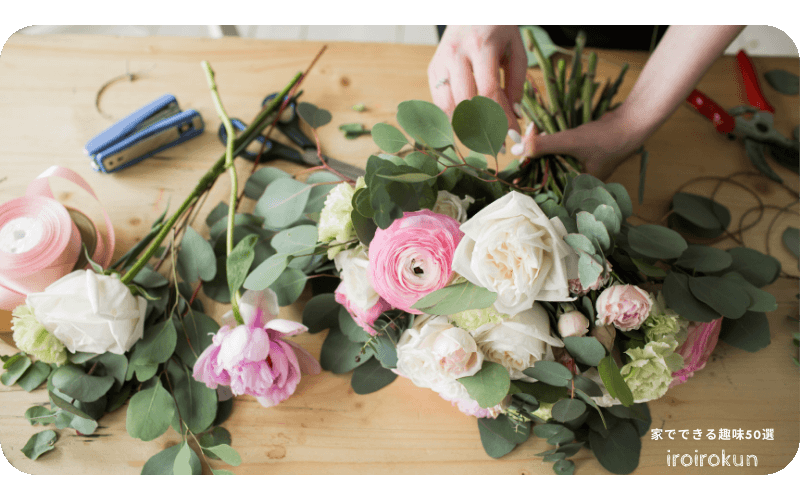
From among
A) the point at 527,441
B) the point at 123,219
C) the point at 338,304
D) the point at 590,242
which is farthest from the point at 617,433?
the point at 123,219

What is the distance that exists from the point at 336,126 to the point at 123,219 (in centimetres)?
39

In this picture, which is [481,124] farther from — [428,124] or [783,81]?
[783,81]

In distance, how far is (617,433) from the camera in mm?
628

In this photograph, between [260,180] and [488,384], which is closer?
[488,384]

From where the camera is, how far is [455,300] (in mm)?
465

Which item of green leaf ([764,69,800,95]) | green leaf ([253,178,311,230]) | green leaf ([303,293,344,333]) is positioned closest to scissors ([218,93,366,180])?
green leaf ([253,178,311,230])

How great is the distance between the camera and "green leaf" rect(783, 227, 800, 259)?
777 mm

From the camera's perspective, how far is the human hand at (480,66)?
2.42ft

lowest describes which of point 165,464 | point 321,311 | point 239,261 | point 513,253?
point 165,464

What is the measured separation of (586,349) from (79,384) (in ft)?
2.01

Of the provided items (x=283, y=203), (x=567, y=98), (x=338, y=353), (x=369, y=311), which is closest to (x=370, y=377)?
(x=338, y=353)

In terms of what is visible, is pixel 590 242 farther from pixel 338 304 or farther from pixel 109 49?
pixel 109 49

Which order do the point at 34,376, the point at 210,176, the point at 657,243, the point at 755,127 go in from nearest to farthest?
the point at 657,243 < the point at 34,376 < the point at 210,176 < the point at 755,127

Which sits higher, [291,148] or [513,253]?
[513,253]
